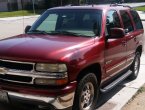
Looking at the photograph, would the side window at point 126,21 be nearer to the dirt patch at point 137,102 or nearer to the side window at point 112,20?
the side window at point 112,20

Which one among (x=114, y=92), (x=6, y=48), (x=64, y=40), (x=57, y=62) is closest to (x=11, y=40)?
(x=6, y=48)

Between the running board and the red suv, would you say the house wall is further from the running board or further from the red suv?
the red suv

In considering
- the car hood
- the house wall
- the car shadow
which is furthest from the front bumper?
the house wall

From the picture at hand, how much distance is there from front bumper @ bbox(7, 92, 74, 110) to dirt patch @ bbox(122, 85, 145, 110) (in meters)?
1.68

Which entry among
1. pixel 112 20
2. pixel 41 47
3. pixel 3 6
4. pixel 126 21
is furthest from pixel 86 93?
pixel 3 6

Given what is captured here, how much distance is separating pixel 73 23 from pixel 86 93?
4.58 feet

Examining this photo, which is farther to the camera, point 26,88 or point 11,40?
point 11,40

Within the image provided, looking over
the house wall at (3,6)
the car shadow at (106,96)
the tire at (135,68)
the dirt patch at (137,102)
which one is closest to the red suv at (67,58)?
the car shadow at (106,96)

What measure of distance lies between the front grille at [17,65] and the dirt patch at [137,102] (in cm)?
218

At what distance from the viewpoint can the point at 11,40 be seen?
5.38 meters

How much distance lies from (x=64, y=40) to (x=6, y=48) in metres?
0.95

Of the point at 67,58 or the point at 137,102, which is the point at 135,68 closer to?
the point at 137,102

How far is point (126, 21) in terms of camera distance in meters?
7.09

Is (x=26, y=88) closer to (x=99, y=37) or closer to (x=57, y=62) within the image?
(x=57, y=62)
